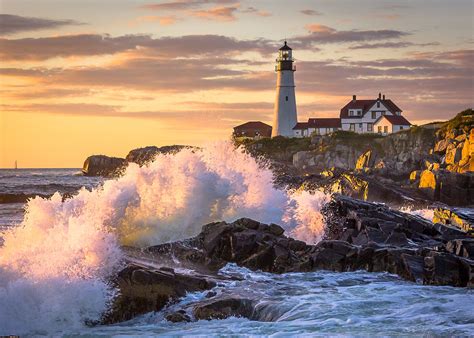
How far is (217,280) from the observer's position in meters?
11.9

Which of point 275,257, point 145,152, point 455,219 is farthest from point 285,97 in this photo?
point 275,257

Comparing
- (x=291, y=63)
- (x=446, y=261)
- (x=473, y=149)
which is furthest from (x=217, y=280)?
(x=291, y=63)

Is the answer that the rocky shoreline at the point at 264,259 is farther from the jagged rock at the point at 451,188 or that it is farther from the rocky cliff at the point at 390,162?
the jagged rock at the point at 451,188

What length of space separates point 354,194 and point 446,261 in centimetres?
1934

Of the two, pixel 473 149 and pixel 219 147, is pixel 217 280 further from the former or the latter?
pixel 473 149

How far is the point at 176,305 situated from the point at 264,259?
3.15 meters

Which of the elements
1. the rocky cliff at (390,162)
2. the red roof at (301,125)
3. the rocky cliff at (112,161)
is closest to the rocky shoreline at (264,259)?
the rocky cliff at (390,162)

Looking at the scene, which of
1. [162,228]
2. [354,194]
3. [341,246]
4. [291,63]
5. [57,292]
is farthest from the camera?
[291,63]

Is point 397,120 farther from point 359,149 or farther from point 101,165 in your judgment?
point 101,165

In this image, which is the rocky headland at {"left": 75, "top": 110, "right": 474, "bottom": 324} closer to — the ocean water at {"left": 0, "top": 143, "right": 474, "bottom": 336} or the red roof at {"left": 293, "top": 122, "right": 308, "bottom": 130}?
the ocean water at {"left": 0, "top": 143, "right": 474, "bottom": 336}

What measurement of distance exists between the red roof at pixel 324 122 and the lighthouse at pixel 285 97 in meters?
4.00

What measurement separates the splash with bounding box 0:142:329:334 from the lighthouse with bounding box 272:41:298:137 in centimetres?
4246

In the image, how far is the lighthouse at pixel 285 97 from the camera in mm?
61344

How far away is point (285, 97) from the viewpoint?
206 ft
